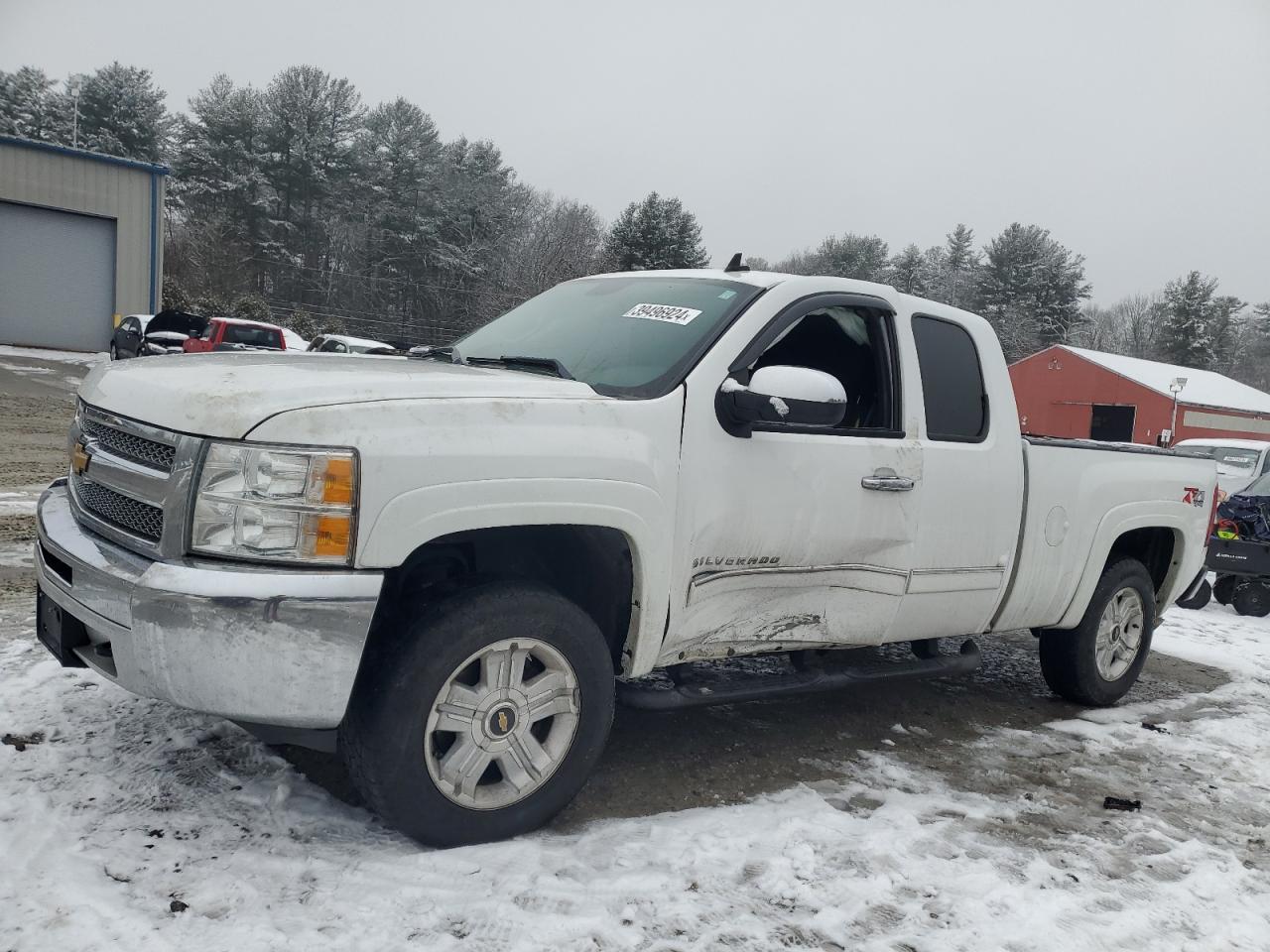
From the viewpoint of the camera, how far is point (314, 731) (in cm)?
284

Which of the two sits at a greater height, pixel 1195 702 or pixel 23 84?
pixel 23 84

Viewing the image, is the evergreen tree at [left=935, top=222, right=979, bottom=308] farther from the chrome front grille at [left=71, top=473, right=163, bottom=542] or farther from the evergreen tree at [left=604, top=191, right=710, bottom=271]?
the chrome front grille at [left=71, top=473, right=163, bottom=542]

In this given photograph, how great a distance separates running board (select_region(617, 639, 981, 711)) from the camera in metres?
3.56

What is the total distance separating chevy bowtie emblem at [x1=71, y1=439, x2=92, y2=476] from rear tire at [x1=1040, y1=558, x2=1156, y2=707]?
4.61 metres

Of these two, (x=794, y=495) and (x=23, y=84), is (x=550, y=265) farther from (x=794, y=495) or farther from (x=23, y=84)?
(x=794, y=495)

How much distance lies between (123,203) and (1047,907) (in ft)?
99.0

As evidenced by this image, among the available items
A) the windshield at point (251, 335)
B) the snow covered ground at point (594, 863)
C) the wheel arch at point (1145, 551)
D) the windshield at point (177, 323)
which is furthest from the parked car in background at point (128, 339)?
the wheel arch at point (1145, 551)

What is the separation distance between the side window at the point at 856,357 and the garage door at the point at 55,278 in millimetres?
28722

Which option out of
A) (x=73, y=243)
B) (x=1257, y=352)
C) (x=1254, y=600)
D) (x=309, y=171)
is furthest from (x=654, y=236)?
(x=1257, y=352)

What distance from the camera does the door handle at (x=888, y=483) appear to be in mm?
3905

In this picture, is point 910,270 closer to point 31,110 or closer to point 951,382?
point 31,110

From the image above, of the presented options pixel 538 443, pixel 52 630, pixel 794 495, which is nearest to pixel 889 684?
pixel 794 495

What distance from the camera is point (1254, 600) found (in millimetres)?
9930

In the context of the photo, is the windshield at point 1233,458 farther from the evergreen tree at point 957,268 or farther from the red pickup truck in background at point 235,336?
the evergreen tree at point 957,268
